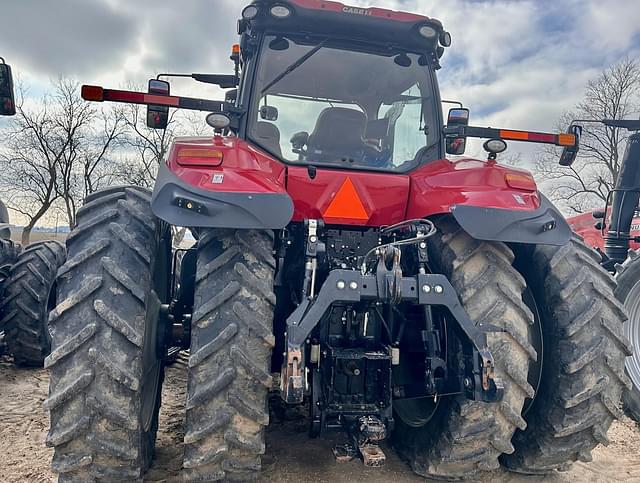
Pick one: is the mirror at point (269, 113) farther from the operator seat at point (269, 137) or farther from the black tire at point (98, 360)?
the black tire at point (98, 360)

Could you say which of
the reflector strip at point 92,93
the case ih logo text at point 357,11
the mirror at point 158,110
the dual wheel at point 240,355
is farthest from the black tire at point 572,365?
the reflector strip at point 92,93

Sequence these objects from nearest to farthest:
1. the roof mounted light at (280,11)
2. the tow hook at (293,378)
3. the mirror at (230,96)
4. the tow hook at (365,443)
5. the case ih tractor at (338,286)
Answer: the tow hook at (293,378), the case ih tractor at (338,286), the tow hook at (365,443), the roof mounted light at (280,11), the mirror at (230,96)

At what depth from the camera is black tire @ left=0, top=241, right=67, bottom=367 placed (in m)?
4.82

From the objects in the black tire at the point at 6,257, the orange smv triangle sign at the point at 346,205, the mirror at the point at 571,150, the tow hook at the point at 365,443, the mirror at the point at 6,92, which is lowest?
the tow hook at the point at 365,443

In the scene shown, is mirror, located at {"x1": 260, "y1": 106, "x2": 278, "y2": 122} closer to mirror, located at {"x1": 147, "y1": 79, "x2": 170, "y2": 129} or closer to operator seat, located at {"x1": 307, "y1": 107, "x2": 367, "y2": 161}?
operator seat, located at {"x1": 307, "y1": 107, "x2": 367, "y2": 161}

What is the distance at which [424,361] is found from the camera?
8.31ft

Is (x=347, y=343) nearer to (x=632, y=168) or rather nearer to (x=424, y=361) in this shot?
(x=424, y=361)

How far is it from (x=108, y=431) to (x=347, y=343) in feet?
3.88

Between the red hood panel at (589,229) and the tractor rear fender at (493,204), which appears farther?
the red hood panel at (589,229)

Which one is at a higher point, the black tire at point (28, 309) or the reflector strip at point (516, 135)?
the reflector strip at point (516, 135)

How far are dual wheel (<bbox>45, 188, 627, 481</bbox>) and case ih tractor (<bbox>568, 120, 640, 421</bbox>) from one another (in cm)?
161

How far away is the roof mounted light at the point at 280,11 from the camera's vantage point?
2.90m

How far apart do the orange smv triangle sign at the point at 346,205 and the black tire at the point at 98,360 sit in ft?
3.34

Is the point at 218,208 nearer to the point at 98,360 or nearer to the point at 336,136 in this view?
the point at 98,360
